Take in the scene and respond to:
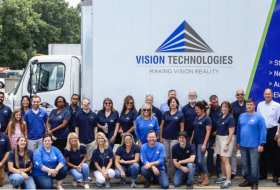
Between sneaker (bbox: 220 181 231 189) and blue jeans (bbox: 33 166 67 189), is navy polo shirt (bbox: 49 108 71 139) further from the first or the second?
sneaker (bbox: 220 181 231 189)

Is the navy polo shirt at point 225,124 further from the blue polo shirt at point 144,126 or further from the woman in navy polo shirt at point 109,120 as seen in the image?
the woman in navy polo shirt at point 109,120

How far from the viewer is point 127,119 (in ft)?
34.5

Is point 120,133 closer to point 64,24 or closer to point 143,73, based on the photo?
point 143,73

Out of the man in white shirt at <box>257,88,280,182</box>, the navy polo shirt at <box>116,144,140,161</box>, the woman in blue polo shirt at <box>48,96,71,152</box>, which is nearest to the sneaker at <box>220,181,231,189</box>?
the man in white shirt at <box>257,88,280,182</box>

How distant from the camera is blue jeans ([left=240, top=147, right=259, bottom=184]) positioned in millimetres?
9688

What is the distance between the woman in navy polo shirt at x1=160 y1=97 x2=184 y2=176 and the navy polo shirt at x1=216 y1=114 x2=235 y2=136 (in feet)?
2.34

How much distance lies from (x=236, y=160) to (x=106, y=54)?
11.1 feet

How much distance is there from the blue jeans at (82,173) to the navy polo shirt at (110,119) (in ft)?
2.93

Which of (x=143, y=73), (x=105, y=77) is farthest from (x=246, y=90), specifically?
(x=105, y=77)

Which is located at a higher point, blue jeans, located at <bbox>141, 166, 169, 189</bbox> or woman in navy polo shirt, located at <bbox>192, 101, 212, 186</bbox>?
woman in navy polo shirt, located at <bbox>192, 101, 212, 186</bbox>

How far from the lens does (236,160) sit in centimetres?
1085

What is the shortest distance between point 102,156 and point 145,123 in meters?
1.04

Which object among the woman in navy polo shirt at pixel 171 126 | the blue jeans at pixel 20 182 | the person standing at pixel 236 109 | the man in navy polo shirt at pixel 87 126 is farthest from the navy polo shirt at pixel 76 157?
the person standing at pixel 236 109

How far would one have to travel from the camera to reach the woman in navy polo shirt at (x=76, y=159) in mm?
10109
